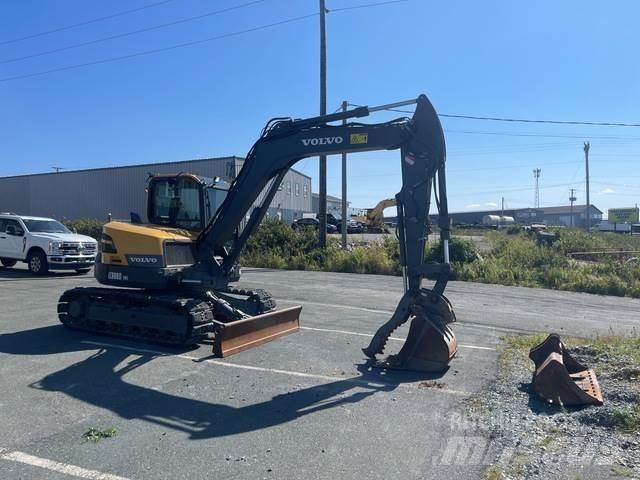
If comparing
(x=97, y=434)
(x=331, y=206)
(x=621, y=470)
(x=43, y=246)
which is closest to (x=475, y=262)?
(x=43, y=246)

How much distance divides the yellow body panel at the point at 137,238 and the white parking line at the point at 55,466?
15.0ft

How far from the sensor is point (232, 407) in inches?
242

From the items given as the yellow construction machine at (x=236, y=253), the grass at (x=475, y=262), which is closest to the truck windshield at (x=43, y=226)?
the grass at (x=475, y=262)

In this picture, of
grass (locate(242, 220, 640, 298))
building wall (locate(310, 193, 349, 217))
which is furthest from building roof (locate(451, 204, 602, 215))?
grass (locate(242, 220, 640, 298))

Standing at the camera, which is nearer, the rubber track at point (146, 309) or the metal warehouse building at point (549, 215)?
the rubber track at point (146, 309)

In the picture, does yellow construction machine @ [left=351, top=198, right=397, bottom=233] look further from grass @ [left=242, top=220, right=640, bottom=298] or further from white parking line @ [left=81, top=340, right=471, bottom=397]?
white parking line @ [left=81, top=340, right=471, bottom=397]

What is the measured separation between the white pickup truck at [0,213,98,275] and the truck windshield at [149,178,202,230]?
913cm

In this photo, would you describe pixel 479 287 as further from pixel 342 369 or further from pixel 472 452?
pixel 472 452

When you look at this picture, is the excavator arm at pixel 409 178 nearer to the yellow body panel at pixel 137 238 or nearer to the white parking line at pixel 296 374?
the white parking line at pixel 296 374

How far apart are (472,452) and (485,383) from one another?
2.25 m

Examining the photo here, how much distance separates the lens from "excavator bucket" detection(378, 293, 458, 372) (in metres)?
7.56

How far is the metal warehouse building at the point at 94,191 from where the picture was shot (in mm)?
47188

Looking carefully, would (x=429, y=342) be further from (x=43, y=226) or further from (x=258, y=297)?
(x=43, y=226)

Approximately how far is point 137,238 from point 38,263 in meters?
11.8
